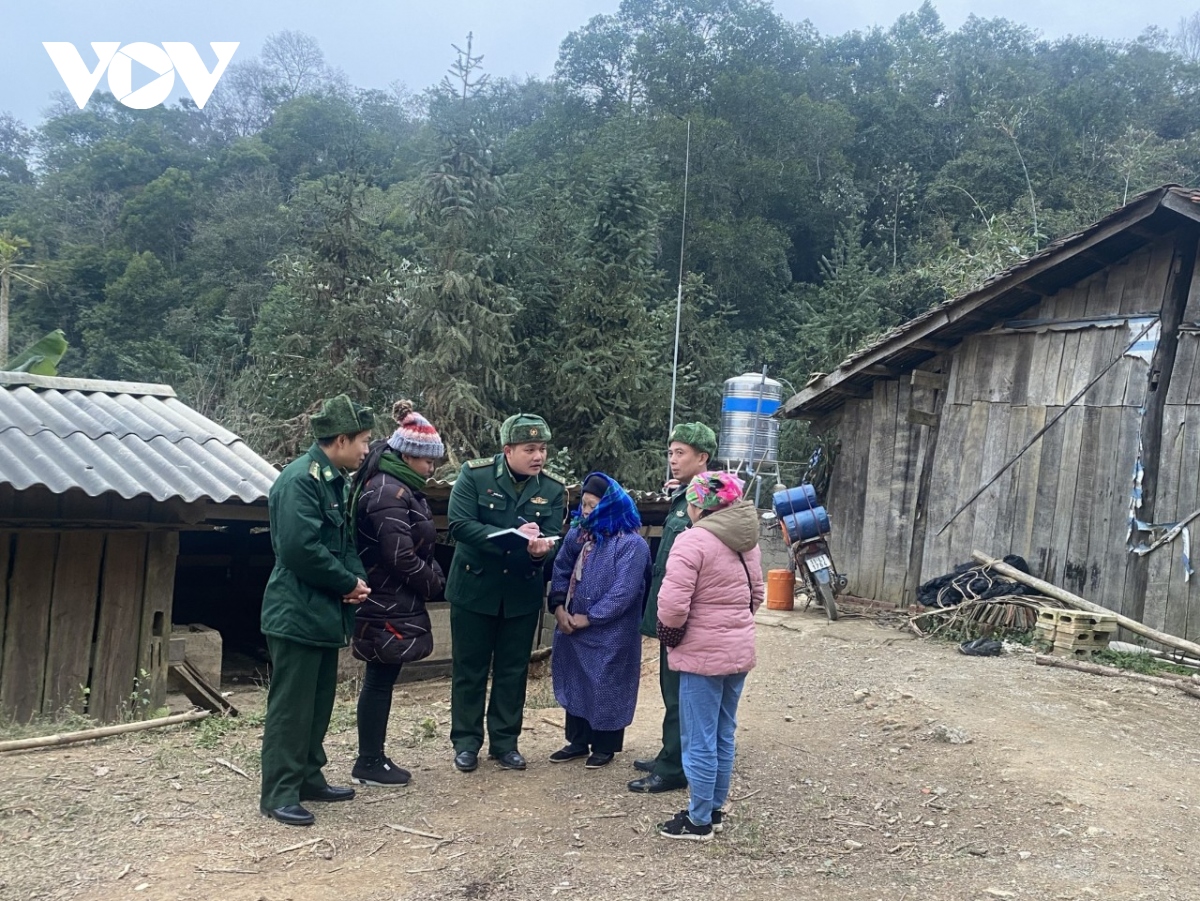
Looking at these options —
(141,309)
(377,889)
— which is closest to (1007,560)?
(377,889)

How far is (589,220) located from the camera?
21438 mm

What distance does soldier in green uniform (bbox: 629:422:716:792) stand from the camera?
4.51m

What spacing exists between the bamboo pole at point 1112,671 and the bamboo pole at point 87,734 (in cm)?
624

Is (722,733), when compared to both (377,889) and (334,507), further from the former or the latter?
(334,507)

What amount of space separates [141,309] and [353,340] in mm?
13906

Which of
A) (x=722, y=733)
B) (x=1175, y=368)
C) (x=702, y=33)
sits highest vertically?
(x=702, y=33)

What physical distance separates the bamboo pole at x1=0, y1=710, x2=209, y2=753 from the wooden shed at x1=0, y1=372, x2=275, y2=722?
1.10 meters

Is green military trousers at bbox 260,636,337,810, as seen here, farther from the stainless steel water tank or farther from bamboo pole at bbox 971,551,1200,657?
the stainless steel water tank

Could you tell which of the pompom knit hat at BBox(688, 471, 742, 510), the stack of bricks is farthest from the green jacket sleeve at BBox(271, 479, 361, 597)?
the stack of bricks

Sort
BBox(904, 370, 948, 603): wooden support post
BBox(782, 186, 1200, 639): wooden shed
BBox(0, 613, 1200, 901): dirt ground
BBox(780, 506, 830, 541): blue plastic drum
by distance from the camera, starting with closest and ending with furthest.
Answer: BBox(0, 613, 1200, 901): dirt ground, BBox(782, 186, 1200, 639): wooden shed, BBox(780, 506, 830, 541): blue plastic drum, BBox(904, 370, 948, 603): wooden support post

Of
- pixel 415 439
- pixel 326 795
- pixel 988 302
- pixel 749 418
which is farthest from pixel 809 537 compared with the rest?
pixel 749 418

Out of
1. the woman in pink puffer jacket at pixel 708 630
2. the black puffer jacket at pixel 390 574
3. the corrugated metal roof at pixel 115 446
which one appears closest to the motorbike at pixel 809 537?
the corrugated metal roof at pixel 115 446

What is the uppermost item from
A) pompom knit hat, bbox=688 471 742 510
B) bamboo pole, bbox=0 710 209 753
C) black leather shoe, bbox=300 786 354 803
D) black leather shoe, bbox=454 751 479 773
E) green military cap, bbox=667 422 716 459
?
green military cap, bbox=667 422 716 459

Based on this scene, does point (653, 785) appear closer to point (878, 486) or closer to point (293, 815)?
point (293, 815)
